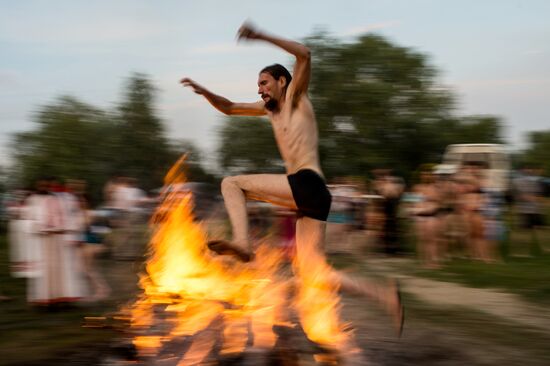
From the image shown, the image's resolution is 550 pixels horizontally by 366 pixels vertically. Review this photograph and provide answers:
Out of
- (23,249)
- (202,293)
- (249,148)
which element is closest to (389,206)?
(23,249)

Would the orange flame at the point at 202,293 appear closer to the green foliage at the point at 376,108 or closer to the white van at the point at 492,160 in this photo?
the white van at the point at 492,160

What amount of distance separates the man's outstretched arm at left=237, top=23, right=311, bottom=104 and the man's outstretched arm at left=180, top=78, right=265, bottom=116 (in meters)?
0.52

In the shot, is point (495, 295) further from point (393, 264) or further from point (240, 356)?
point (240, 356)

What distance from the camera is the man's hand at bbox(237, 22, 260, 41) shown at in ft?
14.2

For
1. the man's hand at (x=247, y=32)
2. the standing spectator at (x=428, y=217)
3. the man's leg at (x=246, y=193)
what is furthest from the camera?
the standing spectator at (x=428, y=217)

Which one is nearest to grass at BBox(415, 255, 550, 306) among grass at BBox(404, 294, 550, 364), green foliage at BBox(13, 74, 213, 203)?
grass at BBox(404, 294, 550, 364)

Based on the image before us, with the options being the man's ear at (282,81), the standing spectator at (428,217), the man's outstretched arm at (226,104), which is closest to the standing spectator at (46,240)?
the man's outstretched arm at (226,104)

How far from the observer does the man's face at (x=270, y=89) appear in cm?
494

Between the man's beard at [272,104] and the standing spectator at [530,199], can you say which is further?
the standing spectator at [530,199]

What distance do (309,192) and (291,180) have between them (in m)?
0.16

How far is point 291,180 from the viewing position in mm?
4793

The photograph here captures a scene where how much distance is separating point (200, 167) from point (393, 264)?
2830 cm

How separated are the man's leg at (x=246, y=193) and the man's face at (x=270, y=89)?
565 mm

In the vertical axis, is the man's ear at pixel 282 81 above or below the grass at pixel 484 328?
above
